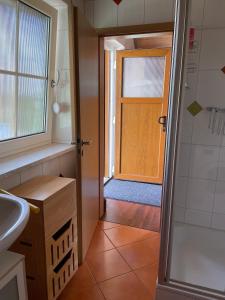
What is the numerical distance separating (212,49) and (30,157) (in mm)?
1562

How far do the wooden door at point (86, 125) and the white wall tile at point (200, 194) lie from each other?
87 centimetres

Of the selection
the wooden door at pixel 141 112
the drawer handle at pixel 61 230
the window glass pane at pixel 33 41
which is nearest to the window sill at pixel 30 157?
the drawer handle at pixel 61 230

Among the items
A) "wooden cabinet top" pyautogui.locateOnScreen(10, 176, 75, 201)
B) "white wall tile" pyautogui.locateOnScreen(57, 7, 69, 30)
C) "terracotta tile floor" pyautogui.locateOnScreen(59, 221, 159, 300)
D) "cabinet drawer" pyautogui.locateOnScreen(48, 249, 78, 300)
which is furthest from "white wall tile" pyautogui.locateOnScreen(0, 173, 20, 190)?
"white wall tile" pyautogui.locateOnScreen(57, 7, 69, 30)

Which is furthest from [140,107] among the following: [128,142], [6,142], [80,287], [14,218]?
[14,218]

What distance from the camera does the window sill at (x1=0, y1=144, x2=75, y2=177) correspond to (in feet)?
4.51

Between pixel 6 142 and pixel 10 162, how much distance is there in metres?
0.17

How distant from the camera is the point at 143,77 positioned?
333 centimetres

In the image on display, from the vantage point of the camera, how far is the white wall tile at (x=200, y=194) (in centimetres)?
202

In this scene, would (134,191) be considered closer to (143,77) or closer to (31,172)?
(143,77)

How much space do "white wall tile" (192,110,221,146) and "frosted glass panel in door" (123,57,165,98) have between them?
145cm

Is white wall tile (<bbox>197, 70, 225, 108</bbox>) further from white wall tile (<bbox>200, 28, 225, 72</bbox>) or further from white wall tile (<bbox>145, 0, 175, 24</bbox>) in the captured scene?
white wall tile (<bbox>145, 0, 175, 24</bbox>)

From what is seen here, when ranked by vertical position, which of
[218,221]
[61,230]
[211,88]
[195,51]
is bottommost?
[218,221]

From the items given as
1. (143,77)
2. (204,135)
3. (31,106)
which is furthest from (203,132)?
(143,77)

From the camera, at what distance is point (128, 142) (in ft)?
11.7
